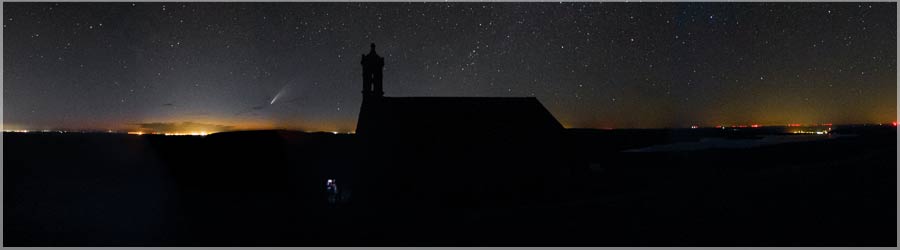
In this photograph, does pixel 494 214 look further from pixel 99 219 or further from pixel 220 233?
pixel 99 219

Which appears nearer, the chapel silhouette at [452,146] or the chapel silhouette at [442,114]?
the chapel silhouette at [452,146]

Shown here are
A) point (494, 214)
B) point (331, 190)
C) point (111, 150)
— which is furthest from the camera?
point (111, 150)

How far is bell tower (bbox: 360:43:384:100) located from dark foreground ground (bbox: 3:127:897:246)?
2908 millimetres

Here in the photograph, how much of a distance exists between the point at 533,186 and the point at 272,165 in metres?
10.6

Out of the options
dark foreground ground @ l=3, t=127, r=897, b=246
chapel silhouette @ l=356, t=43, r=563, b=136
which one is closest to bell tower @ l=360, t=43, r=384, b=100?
chapel silhouette @ l=356, t=43, r=563, b=136

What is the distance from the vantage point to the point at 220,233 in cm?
1069

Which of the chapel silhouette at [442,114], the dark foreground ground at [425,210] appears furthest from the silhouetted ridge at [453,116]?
the dark foreground ground at [425,210]

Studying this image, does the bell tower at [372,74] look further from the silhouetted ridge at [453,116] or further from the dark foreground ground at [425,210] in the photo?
the dark foreground ground at [425,210]

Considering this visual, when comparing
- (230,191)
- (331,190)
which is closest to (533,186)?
(331,190)

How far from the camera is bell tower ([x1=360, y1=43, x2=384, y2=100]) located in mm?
20656

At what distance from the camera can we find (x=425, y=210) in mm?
13000

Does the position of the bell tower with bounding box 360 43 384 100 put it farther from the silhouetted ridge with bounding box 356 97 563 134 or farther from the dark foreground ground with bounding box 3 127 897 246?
the dark foreground ground with bounding box 3 127 897 246

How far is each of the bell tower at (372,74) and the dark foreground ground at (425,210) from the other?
9.54 ft

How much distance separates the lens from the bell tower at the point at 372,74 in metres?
20.7
